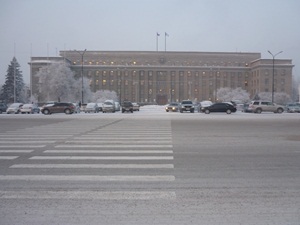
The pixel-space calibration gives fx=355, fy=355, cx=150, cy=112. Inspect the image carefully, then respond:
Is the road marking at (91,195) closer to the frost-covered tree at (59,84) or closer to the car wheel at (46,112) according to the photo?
the car wheel at (46,112)

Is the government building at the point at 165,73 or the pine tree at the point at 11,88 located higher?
the government building at the point at 165,73

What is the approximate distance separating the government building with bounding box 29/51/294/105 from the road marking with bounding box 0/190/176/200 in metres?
129

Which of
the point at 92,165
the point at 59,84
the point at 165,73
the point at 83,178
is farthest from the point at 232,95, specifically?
the point at 83,178

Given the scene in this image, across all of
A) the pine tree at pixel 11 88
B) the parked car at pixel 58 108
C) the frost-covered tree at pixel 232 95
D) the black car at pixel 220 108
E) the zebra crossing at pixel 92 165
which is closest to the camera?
the zebra crossing at pixel 92 165

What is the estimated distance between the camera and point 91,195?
6.83 meters

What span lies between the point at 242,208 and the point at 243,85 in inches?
5429

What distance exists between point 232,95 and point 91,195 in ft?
380

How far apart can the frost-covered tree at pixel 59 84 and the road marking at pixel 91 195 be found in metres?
77.0

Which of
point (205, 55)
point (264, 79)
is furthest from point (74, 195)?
point (205, 55)

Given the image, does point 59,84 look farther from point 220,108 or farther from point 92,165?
point 92,165

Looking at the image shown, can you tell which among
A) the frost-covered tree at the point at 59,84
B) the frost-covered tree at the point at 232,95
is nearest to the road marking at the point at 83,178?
the frost-covered tree at the point at 59,84

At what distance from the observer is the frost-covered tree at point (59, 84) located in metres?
82.8

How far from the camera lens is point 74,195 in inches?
269

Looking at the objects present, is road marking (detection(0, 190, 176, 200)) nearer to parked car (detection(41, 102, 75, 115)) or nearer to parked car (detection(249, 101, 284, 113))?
parked car (detection(41, 102, 75, 115))
